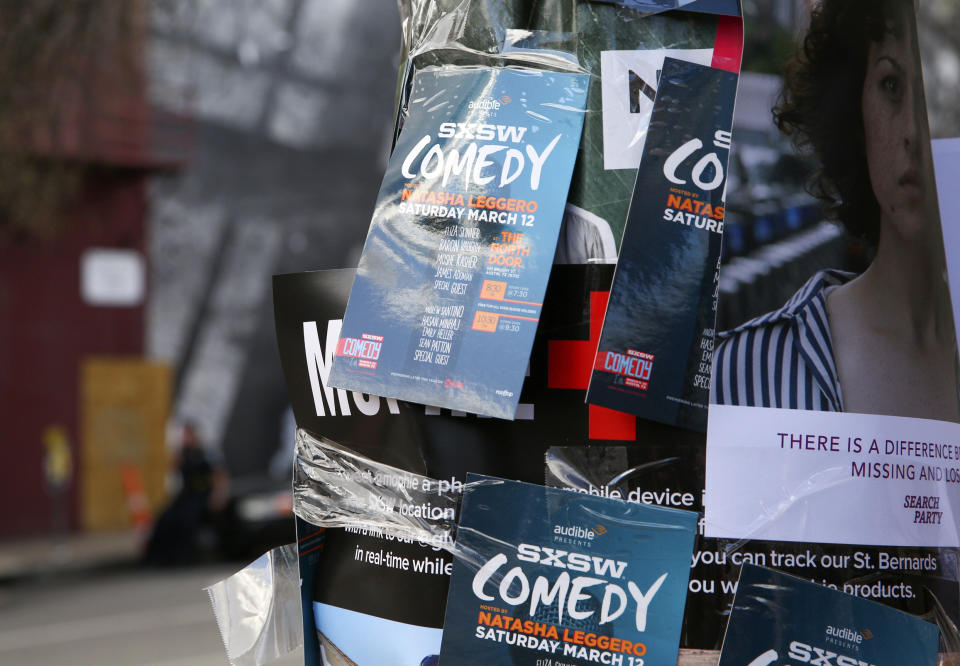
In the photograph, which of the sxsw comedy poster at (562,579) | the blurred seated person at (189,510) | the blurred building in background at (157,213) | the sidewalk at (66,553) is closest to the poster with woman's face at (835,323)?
the sxsw comedy poster at (562,579)

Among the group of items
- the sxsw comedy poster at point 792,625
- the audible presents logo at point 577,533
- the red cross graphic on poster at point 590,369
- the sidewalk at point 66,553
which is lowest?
the sidewalk at point 66,553

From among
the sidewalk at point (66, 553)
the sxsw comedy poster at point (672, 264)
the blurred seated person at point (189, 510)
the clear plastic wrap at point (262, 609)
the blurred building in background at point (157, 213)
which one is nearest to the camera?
the sxsw comedy poster at point (672, 264)

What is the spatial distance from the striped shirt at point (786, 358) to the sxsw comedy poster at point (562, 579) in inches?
8.2

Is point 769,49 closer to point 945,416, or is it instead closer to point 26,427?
point 945,416

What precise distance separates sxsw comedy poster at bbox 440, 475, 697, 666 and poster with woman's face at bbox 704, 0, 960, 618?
11cm

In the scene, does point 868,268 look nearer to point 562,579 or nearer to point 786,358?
point 786,358

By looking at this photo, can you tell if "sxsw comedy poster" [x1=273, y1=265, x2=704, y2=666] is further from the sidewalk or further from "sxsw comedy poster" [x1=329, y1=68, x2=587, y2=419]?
the sidewalk

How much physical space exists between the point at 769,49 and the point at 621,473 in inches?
26.5

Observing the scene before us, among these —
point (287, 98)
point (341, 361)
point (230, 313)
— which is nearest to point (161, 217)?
point (230, 313)

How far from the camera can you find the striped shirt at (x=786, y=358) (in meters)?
1.62

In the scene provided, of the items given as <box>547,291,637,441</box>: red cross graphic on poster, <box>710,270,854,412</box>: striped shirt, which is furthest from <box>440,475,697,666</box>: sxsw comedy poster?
<box>710,270,854,412</box>: striped shirt

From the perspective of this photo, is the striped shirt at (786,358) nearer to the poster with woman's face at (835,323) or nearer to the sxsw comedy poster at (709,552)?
the poster with woman's face at (835,323)

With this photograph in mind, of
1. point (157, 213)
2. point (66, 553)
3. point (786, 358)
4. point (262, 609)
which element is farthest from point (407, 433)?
point (157, 213)

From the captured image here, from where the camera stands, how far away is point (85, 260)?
16500mm
